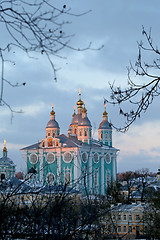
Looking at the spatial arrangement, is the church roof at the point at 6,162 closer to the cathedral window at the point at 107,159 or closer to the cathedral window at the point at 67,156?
the cathedral window at the point at 67,156

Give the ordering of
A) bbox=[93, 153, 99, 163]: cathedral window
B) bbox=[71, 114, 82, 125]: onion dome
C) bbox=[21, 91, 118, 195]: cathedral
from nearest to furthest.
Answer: bbox=[21, 91, 118, 195]: cathedral < bbox=[93, 153, 99, 163]: cathedral window < bbox=[71, 114, 82, 125]: onion dome

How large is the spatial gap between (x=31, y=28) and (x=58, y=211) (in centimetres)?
231

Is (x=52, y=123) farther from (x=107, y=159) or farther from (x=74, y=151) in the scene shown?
(x=107, y=159)

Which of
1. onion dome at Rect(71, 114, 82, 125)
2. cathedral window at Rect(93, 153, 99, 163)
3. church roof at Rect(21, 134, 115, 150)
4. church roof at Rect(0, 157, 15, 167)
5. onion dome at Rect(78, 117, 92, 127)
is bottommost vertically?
church roof at Rect(0, 157, 15, 167)

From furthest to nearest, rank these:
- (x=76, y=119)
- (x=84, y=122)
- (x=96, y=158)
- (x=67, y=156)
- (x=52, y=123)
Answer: (x=76, y=119), (x=52, y=123), (x=84, y=122), (x=96, y=158), (x=67, y=156)

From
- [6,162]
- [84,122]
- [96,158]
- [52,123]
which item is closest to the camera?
[6,162]

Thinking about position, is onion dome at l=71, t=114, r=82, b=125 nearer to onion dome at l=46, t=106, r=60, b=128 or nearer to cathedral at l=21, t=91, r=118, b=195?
cathedral at l=21, t=91, r=118, b=195

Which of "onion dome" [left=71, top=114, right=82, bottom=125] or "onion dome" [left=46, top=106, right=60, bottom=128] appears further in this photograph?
"onion dome" [left=71, top=114, right=82, bottom=125]

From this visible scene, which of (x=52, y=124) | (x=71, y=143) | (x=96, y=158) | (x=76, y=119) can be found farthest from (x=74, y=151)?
(x=76, y=119)

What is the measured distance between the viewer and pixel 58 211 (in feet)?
16.7

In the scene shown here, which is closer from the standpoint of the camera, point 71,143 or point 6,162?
point 6,162

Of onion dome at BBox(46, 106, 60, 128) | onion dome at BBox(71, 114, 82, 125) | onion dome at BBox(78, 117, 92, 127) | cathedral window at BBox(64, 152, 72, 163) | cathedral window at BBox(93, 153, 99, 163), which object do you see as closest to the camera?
cathedral window at BBox(64, 152, 72, 163)

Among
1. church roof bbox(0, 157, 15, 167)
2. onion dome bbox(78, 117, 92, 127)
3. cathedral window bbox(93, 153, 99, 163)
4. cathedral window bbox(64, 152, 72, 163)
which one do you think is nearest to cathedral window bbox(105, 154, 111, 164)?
cathedral window bbox(93, 153, 99, 163)

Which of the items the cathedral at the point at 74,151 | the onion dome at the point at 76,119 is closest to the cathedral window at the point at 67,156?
the cathedral at the point at 74,151
